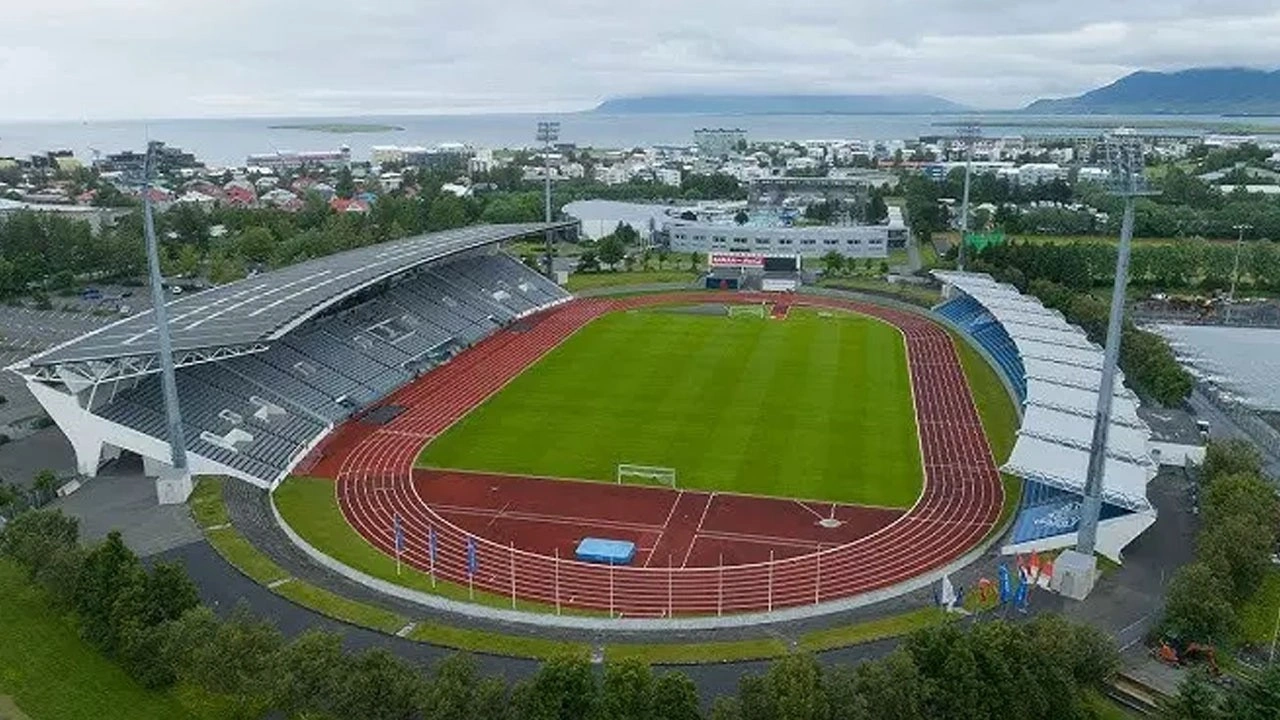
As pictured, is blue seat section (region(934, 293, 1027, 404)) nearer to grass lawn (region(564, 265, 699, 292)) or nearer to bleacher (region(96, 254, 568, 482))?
grass lawn (region(564, 265, 699, 292))

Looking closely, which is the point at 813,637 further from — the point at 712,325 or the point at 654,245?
the point at 654,245

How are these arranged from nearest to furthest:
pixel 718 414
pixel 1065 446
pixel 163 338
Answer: pixel 1065 446 < pixel 163 338 < pixel 718 414

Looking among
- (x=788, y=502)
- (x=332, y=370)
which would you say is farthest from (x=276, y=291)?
(x=788, y=502)

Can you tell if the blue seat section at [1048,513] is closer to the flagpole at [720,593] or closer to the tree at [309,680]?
the flagpole at [720,593]

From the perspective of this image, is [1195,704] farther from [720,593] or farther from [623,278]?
[623,278]

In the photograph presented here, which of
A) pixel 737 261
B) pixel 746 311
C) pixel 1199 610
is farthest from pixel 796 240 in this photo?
pixel 1199 610

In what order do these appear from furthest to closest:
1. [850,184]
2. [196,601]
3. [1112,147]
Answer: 1. [850,184]
2. [1112,147]
3. [196,601]
